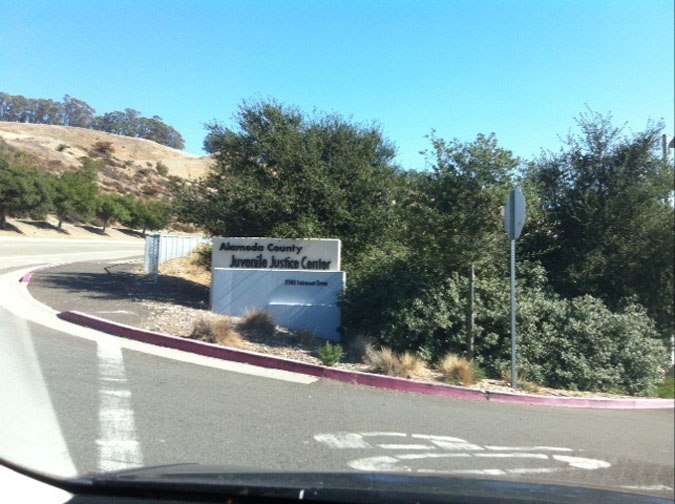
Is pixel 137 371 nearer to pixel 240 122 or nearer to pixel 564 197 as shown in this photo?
pixel 564 197

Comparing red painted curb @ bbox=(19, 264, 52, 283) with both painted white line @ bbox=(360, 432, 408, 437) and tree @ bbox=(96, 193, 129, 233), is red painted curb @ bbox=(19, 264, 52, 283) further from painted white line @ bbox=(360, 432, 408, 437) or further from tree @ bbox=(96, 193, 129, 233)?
tree @ bbox=(96, 193, 129, 233)

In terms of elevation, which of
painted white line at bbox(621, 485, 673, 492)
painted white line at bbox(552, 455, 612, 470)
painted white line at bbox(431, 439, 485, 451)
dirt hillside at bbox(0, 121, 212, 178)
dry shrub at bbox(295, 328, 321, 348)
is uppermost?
dirt hillside at bbox(0, 121, 212, 178)

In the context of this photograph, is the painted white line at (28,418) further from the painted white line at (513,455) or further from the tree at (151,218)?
the tree at (151,218)

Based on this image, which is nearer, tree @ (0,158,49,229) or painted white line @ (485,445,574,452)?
painted white line @ (485,445,574,452)

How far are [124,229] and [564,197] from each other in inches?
2183

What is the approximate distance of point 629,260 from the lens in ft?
40.2

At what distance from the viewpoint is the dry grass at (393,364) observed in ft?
30.7

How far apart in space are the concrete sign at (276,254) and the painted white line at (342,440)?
822 cm

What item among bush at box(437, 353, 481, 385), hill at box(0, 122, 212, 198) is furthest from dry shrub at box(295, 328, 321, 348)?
hill at box(0, 122, 212, 198)

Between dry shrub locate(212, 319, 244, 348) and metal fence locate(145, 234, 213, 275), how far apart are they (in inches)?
297

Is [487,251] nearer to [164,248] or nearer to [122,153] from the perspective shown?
[164,248]

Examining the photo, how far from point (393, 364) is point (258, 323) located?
398 centimetres

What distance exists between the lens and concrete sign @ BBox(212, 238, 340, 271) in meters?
14.3

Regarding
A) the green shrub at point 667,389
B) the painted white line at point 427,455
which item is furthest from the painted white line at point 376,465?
the green shrub at point 667,389
